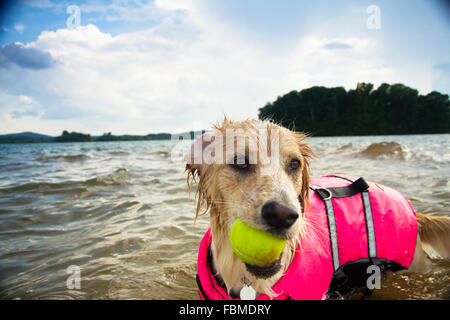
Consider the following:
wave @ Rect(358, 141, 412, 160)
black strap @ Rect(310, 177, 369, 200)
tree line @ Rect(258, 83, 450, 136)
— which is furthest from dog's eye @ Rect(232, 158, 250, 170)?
tree line @ Rect(258, 83, 450, 136)

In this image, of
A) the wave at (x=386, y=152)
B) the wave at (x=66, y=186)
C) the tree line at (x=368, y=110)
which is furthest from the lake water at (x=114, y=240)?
the tree line at (x=368, y=110)

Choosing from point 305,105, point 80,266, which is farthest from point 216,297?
point 305,105

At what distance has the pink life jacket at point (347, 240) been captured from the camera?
2.47 m

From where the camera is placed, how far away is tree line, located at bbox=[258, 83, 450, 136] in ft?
208

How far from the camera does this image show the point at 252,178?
7.89 feet

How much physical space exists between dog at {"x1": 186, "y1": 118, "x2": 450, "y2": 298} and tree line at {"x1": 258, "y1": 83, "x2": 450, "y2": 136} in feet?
193

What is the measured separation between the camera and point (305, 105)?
7256 centimetres

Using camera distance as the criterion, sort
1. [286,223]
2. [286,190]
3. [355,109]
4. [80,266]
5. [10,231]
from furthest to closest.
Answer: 1. [355,109]
2. [10,231]
3. [80,266]
4. [286,190]
5. [286,223]

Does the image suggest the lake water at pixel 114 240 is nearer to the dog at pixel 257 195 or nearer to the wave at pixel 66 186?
the wave at pixel 66 186

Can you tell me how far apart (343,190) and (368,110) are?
78.0 m

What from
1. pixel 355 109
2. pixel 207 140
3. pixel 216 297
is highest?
pixel 355 109

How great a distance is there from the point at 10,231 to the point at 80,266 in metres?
2.16

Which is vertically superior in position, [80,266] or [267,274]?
[267,274]
